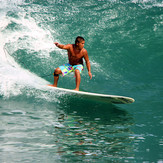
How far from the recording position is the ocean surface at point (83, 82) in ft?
11.1

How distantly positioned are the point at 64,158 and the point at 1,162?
64cm

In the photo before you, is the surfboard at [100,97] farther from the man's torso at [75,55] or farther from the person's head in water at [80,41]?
the person's head in water at [80,41]

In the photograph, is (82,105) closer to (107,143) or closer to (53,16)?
(107,143)

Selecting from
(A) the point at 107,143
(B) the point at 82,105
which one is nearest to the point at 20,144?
(A) the point at 107,143

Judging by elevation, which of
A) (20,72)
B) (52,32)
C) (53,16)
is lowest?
(20,72)

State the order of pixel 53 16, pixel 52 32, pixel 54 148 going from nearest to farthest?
pixel 54 148 → pixel 52 32 → pixel 53 16

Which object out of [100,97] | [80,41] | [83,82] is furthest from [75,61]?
[83,82]

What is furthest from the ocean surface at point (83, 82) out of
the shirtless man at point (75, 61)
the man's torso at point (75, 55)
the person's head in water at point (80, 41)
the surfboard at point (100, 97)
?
the person's head in water at point (80, 41)

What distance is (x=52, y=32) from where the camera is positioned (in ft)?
36.2

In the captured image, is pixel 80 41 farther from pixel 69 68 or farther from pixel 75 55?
pixel 69 68

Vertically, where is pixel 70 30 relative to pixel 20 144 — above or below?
above

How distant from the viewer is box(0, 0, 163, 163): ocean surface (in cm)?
338

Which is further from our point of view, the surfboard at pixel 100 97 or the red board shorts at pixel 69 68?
the red board shorts at pixel 69 68

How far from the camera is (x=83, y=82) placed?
8305 mm
